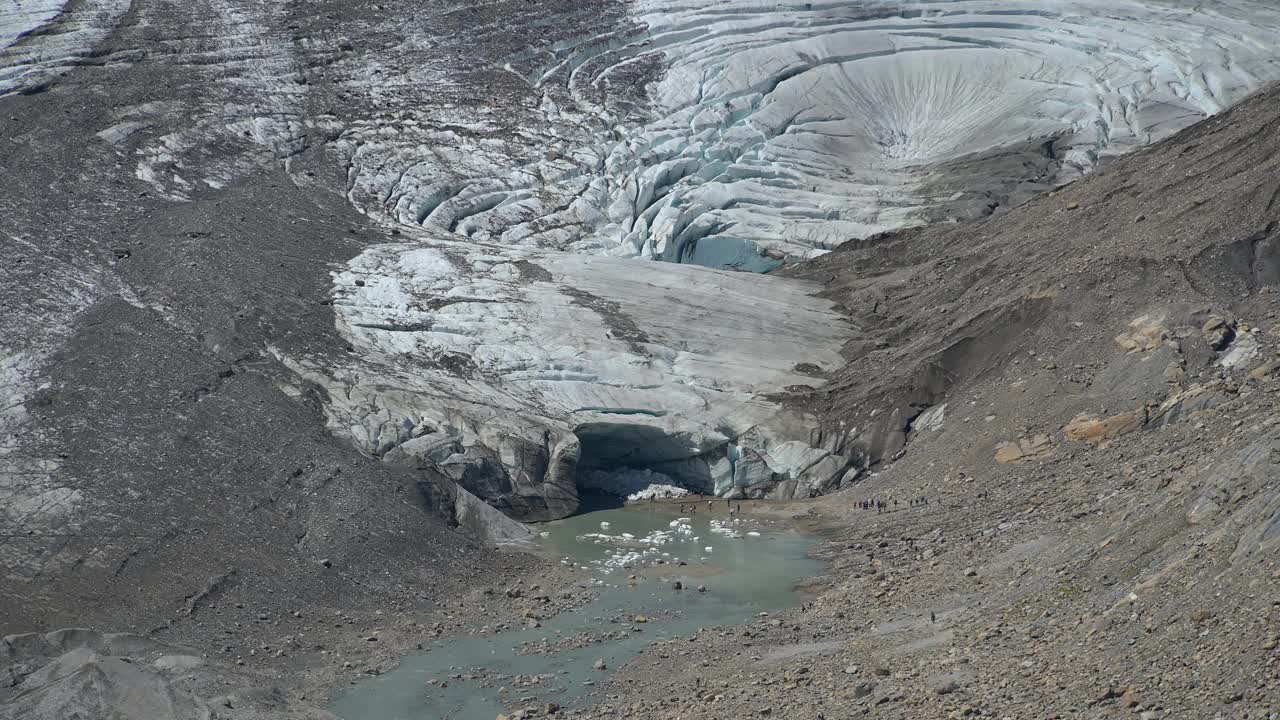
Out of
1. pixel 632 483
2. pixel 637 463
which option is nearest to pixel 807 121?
pixel 637 463

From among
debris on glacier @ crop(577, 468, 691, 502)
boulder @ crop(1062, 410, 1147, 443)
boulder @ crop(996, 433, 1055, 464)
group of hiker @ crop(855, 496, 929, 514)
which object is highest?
boulder @ crop(1062, 410, 1147, 443)

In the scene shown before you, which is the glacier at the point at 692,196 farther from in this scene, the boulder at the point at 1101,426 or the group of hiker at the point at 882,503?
the boulder at the point at 1101,426

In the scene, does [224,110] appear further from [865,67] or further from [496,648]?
[496,648]

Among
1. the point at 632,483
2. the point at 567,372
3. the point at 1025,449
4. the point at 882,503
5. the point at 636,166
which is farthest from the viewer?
the point at 636,166

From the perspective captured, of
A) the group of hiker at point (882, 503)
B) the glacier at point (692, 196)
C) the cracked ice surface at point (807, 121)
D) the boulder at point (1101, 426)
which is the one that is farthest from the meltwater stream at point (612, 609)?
the cracked ice surface at point (807, 121)

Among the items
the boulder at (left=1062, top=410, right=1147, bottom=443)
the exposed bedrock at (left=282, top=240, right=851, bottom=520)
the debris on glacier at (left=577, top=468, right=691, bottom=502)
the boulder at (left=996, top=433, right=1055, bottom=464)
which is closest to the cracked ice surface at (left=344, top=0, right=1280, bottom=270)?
the exposed bedrock at (left=282, top=240, right=851, bottom=520)

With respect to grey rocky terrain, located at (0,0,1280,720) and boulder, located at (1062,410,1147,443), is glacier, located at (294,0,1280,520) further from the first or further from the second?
boulder, located at (1062,410,1147,443)

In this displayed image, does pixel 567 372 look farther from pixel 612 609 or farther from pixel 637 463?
pixel 612 609
